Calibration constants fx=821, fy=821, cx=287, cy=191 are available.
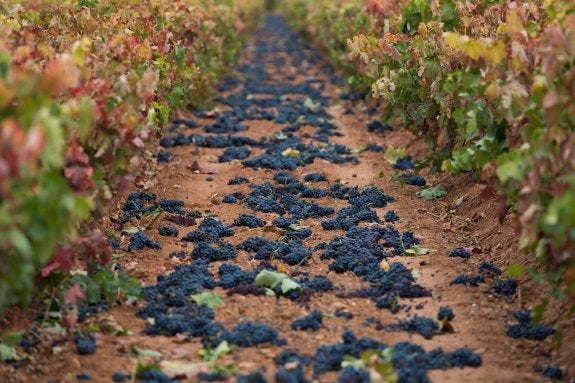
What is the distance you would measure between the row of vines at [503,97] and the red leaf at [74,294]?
7.88 feet

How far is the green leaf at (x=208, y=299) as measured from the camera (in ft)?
17.0

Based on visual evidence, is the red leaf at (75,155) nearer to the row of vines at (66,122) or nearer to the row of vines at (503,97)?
the row of vines at (66,122)

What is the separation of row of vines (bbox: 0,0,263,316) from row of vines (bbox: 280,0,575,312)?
7.03 ft

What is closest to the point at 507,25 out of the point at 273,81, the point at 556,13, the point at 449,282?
the point at 556,13

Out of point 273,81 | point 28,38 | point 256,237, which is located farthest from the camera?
point 273,81

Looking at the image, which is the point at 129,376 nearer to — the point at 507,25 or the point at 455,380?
the point at 455,380

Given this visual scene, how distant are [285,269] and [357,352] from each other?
4.39ft

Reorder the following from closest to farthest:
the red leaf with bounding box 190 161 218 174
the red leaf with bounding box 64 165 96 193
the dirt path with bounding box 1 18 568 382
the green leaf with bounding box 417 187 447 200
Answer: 1. the red leaf with bounding box 64 165 96 193
2. the dirt path with bounding box 1 18 568 382
3. the green leaf with bounding box 417 187 447 200
4. the red leaf with bounding box 190 161 218 174

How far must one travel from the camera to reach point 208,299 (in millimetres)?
5223

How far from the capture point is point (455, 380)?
4.30m

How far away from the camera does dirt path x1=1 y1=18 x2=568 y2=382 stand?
14.8 feet

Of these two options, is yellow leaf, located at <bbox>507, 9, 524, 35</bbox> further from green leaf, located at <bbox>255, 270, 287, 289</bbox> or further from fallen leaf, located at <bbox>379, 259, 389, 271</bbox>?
green leaf, located at <bbox>255, 270, 287, 289</bbox>

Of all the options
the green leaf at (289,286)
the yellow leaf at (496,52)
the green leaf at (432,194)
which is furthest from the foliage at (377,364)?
the green leaf at (432,194)

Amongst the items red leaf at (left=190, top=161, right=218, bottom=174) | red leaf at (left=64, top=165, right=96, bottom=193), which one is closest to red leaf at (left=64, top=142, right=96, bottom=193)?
red leaf at (left=64, top=165, right=96, bottom=193)
